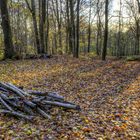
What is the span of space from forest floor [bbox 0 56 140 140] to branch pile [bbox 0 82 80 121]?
0.20 meters

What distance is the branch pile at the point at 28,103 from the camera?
7015 millimetres

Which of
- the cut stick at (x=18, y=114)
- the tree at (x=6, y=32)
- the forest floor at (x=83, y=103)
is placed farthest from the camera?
the tree at (x=6, y=32)

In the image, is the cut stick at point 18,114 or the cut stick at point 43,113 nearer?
the cut stick at point 18,114

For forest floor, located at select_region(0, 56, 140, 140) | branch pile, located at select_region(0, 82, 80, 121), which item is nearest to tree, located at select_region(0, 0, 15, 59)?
forest floor, located at select_region(0, 56, 140, 140)

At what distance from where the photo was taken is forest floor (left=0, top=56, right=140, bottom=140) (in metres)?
6.24

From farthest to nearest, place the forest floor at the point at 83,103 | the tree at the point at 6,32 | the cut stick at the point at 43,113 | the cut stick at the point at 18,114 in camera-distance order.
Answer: the tree at the point at 6,32 → the cut stick at the point at 43,113 → the cut stick at the point at 18,114 → the forest floor at the point at 83,103

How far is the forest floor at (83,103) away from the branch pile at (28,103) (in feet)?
0.64

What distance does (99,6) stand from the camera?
1483 inches

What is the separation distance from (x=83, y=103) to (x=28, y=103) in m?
2.55

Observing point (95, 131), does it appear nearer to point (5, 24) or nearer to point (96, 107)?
point (96, 107)

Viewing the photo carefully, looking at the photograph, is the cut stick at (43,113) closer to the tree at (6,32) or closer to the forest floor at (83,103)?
the forest floor at (83,103)

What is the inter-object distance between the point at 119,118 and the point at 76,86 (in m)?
4.12

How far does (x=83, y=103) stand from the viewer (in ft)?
29.3

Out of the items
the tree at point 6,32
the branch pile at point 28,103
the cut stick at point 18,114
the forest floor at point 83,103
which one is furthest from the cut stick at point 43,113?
the tree at point 6,32
